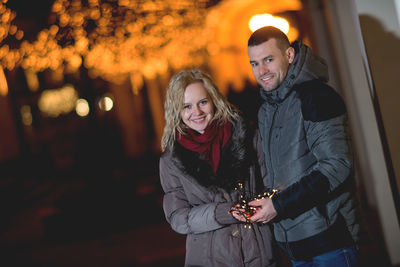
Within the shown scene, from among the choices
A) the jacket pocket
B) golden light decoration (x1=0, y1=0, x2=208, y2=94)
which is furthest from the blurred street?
the jacket pocket

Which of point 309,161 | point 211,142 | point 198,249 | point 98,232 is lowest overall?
point 98,232

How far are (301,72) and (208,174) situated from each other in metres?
0.74

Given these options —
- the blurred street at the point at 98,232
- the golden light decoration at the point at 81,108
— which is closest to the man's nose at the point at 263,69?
the blurred street at the point at 98,232

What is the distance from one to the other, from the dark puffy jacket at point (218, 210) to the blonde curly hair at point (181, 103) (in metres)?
0.12

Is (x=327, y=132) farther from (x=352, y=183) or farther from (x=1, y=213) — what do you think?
(x=1, y=213)

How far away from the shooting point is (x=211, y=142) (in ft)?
6.64

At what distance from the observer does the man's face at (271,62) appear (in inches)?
69.6

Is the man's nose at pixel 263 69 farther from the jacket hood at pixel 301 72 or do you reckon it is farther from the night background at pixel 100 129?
the night background at pixel 100 129

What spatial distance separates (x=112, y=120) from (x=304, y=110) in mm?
13999

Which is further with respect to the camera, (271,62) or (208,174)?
(208,174)

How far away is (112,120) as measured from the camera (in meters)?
14.9

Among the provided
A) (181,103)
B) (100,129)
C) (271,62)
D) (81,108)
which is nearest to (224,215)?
(181,103)

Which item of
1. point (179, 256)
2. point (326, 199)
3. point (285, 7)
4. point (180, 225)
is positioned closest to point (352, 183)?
point (326, 199)

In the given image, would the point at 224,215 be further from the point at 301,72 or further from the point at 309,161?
the point at 301,72
